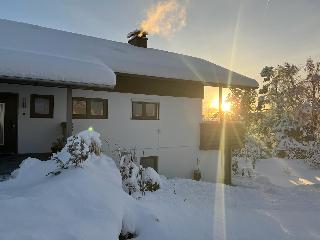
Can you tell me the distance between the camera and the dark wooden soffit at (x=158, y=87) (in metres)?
13.1

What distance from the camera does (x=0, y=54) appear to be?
8.48 meters

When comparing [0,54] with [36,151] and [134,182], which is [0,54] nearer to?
[36,151]

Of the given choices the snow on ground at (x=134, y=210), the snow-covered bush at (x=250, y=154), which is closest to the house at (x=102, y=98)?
the snow on ground at (x=134, y=210)

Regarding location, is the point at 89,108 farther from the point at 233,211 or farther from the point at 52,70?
the point at 233,211

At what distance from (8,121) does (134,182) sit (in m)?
4.88

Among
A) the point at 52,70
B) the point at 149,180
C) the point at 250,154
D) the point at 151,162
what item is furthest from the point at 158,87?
the point at 250,154

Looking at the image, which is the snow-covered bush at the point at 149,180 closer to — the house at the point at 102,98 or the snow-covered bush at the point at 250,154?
the house at the point at 102,98

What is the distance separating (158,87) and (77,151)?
7726 mm

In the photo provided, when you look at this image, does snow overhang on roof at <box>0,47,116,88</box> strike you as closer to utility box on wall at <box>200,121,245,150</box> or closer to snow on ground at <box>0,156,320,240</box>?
snow on ground at <box>0,156,320,240</box>

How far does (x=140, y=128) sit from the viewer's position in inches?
537

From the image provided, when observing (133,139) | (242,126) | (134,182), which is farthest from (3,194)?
(242,126)

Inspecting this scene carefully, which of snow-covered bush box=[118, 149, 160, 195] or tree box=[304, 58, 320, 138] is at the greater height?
tree box=[304, 58, 320, 138]

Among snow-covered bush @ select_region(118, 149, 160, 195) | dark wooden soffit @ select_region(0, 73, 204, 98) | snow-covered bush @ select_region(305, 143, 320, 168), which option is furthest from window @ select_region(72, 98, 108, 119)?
snow-covered bush @ select_region(305, 143, 320, 168)

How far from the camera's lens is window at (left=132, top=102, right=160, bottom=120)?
13656 millimetres
